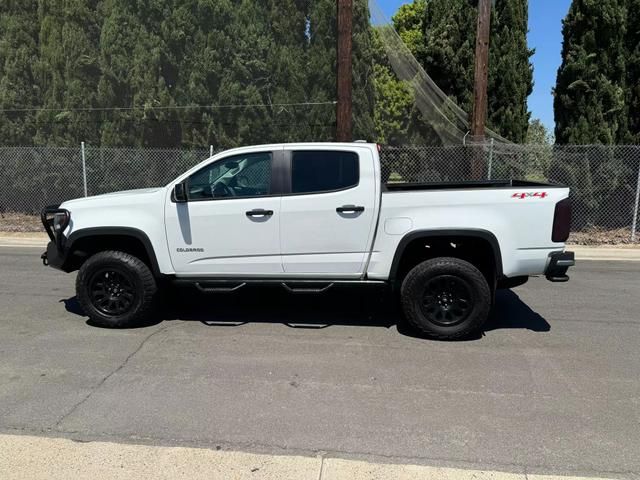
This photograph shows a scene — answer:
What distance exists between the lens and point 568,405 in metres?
3.90

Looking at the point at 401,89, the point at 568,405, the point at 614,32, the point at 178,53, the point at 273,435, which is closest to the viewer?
the point at 273,435

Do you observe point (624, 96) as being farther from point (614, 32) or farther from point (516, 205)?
point (516, 205)

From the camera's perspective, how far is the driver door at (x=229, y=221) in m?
5.33

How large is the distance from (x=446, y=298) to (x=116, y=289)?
3.36m

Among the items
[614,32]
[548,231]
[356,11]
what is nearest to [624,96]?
[614,32]

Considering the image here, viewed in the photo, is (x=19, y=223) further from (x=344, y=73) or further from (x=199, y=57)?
(x=344, y=73)

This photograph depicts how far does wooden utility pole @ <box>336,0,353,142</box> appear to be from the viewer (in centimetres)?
1129

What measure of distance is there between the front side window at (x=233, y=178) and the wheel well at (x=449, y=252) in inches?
61.2

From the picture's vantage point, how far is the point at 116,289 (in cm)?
561

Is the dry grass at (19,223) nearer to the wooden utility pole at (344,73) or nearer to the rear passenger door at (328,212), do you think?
the wooden utility pole at (344,73)

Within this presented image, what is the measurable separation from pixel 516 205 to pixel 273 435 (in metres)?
3.05

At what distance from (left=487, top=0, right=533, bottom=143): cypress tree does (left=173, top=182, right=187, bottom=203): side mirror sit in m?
11.5

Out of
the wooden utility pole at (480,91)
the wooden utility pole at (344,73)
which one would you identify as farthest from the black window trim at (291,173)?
the wooden utility pole at (480,91)

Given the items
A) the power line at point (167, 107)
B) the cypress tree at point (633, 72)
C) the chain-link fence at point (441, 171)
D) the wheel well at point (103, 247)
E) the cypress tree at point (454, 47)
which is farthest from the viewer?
the cypress tree at point (454, 47)
